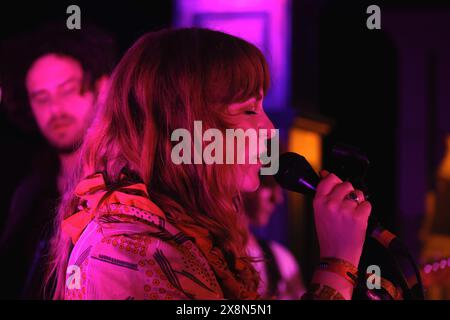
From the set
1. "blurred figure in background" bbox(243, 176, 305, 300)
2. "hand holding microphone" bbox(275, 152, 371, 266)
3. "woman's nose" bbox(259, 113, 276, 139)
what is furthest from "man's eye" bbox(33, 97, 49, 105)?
"hand holding microphone" bbox(275, 152, 371, 266)

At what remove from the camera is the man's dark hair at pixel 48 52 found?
211 centimetres

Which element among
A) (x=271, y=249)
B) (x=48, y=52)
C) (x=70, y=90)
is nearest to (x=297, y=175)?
(x=70, y=90)

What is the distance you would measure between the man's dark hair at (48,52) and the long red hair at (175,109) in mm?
Result: 1072

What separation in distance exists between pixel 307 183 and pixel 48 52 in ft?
4.46

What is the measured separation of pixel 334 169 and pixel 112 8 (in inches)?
85.0

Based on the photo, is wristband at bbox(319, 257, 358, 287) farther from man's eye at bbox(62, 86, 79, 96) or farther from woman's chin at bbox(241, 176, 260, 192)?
man's eye at bbox(62, 86, 79, 96)

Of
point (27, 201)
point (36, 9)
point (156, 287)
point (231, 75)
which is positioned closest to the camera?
point (156, 287)

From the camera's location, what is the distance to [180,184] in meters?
1.03

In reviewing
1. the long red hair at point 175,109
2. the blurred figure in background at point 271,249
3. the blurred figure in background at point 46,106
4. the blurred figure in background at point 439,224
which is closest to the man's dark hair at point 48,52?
the blurred figure in background at point 46,106

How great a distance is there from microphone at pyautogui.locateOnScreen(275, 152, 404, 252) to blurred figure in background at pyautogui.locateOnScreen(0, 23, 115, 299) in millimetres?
968

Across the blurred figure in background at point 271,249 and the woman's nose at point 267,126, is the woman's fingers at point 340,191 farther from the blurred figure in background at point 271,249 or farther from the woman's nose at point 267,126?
the blurred figure in background at point 271,249

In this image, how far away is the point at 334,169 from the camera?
113 centimetres
